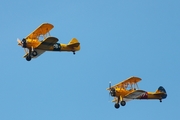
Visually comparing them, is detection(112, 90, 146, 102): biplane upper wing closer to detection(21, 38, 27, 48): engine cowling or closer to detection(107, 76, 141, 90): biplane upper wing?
detection(107, 76, 141, 90): biplane upper wing

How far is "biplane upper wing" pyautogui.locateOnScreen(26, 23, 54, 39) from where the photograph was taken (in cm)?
4703

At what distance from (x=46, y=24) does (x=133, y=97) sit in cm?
1114

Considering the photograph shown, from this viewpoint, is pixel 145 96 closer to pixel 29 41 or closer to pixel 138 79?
pixel 138 79

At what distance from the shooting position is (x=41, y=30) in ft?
156

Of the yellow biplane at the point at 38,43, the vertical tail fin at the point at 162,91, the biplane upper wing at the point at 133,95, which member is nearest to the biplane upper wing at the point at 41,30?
the yellow biplane at the point at 38,43

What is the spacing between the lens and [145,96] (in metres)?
52.5

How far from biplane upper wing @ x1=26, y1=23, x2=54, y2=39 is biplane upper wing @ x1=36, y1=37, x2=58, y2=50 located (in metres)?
1.49

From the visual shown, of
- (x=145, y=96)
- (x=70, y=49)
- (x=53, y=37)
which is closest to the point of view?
(x=53, y=37)

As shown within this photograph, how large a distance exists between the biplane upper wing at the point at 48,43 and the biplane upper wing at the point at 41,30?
4.89 ft

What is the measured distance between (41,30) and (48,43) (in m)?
1.96

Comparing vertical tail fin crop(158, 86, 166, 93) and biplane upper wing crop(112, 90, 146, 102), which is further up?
vertical tail fin crop(158, 86, 166, 93)

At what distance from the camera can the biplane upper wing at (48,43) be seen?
148ft

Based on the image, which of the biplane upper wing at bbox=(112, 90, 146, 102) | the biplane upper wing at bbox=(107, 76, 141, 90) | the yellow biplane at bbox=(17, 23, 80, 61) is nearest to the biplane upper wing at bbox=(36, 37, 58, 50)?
the yellow biplane at bbox=(17, 23, 80, 61)

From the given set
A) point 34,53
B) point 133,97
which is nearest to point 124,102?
point 133,97
